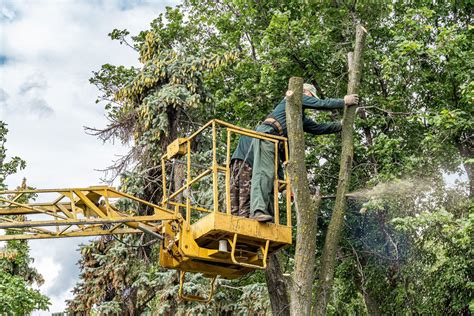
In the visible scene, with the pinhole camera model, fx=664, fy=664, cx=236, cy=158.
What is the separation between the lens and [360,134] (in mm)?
14773

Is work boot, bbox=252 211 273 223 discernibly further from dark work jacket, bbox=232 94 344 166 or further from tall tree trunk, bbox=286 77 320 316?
dark work jacket, bbox=232 94 344 166

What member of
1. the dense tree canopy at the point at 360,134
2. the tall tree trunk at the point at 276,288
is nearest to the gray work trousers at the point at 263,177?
the tall tree trunk at the point at 276,288

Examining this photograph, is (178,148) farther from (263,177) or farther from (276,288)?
(276,288)

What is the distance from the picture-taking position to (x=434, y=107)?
13.8m

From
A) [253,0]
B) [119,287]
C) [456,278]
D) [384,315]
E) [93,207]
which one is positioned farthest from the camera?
[253,0]

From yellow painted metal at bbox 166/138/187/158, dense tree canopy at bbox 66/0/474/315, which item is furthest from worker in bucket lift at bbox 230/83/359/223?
dense tree canopy at bbox 66/0/474/315

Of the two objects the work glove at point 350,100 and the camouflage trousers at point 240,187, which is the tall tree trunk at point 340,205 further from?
the camouflage trousers at point 240,187

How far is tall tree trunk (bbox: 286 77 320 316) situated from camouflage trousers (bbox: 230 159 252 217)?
0.78m

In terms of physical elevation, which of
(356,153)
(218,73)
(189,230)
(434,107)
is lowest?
(189,230)

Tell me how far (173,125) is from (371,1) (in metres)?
5.00

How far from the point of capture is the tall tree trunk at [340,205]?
327 inches

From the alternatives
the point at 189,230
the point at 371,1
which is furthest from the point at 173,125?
the point at 189,230

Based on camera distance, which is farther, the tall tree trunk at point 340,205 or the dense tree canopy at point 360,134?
the dense tree canopy at point 360,134

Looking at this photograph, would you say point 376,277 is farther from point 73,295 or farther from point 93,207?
point 93,207
